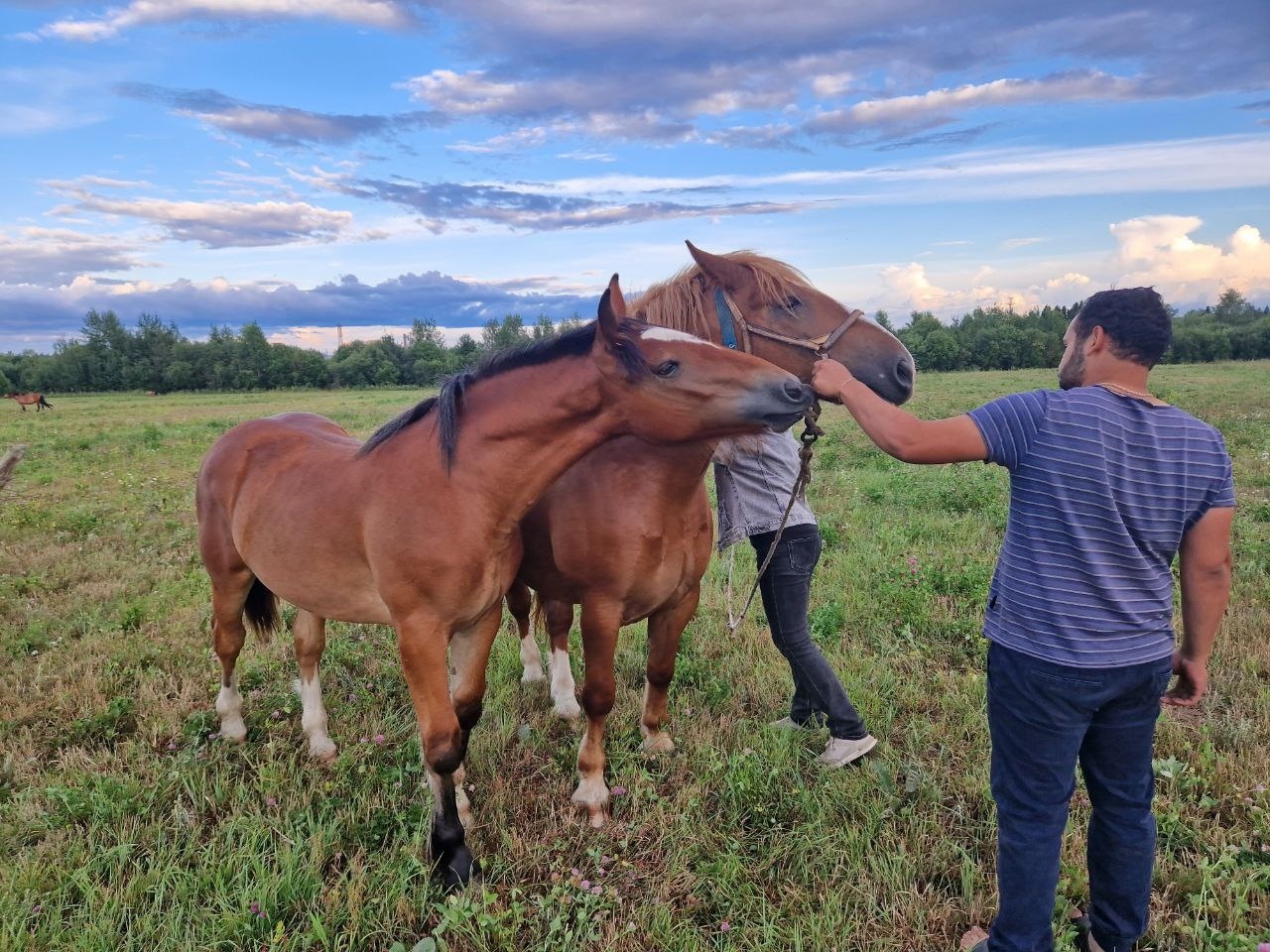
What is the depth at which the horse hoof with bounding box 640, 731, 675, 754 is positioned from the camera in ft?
13.4

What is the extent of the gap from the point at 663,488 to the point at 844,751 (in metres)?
1.82

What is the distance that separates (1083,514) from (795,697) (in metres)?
2.41

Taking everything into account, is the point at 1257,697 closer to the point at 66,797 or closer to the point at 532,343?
the point at 532,343

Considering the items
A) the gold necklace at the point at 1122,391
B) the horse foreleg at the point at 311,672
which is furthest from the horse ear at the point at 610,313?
the horse foreleg at the point at 311,672

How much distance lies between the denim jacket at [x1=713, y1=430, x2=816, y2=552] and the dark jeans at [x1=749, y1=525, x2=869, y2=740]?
12 cm

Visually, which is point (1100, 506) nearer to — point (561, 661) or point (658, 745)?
point (658, 745)

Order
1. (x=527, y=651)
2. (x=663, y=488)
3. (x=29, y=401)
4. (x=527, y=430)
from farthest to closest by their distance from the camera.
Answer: (x=29, y=401) < (x=527, y=651) < (x=663, y=488) < (x=527, y=430)

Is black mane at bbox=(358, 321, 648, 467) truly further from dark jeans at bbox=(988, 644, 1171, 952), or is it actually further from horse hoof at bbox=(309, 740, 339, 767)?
horse hoof at bbox=(309, 740, 339, 767)

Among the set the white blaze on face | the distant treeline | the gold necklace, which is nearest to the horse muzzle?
the white blaze on face

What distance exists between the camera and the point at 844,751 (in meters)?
3.84

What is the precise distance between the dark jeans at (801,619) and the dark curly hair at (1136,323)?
6.21ft

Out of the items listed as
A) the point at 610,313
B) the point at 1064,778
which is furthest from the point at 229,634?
the point at 1064,778

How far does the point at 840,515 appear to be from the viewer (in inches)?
343

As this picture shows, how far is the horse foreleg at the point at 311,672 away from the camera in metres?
4.23
